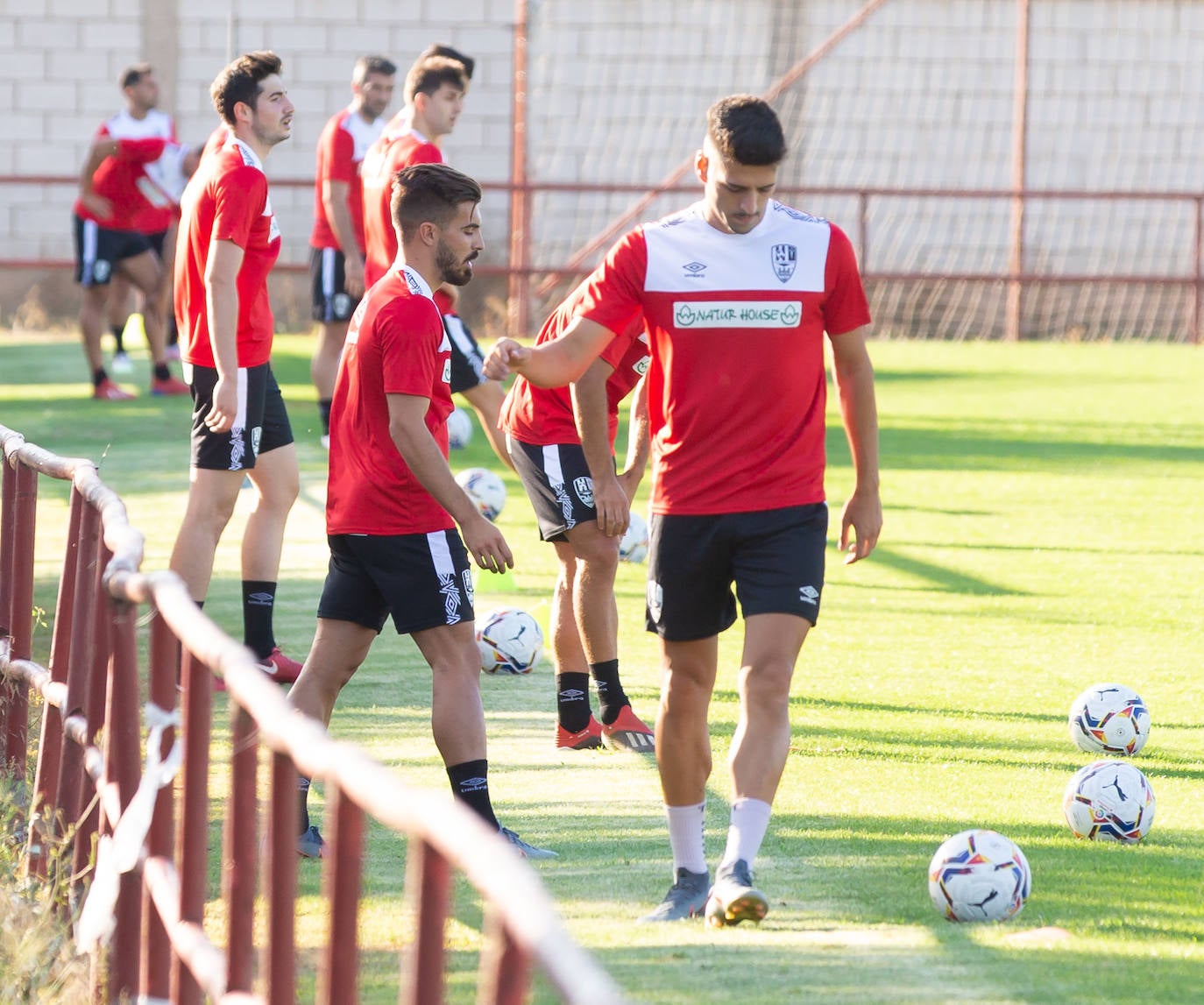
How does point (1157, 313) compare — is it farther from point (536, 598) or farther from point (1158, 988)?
point (1158, 988)

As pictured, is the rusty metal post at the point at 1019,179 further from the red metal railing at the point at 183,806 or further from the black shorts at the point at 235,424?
the red metal railing at the point at 183,806

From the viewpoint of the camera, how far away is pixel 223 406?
6531mm

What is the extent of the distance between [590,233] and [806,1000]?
2111 cm

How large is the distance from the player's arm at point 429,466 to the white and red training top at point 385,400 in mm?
40

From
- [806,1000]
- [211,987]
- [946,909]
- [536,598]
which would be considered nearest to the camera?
[211,987]

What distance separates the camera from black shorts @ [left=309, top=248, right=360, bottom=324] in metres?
12.1

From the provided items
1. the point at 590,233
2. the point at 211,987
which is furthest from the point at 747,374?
the point at 590,233

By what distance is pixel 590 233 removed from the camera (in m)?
24.5

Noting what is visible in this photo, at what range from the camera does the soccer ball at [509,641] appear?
7.16m

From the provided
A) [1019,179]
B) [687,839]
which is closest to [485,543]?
[687,839]

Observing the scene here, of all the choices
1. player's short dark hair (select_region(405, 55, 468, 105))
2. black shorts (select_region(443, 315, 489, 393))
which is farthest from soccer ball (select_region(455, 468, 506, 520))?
player's short dark hair (select_region(405, 55, 468, 105))

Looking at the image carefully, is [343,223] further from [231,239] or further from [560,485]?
[560,485]

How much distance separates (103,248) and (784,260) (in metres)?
11.7

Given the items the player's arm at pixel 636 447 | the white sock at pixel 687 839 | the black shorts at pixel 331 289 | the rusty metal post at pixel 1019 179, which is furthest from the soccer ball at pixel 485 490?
the rusty metal post at pixel 1019 179
